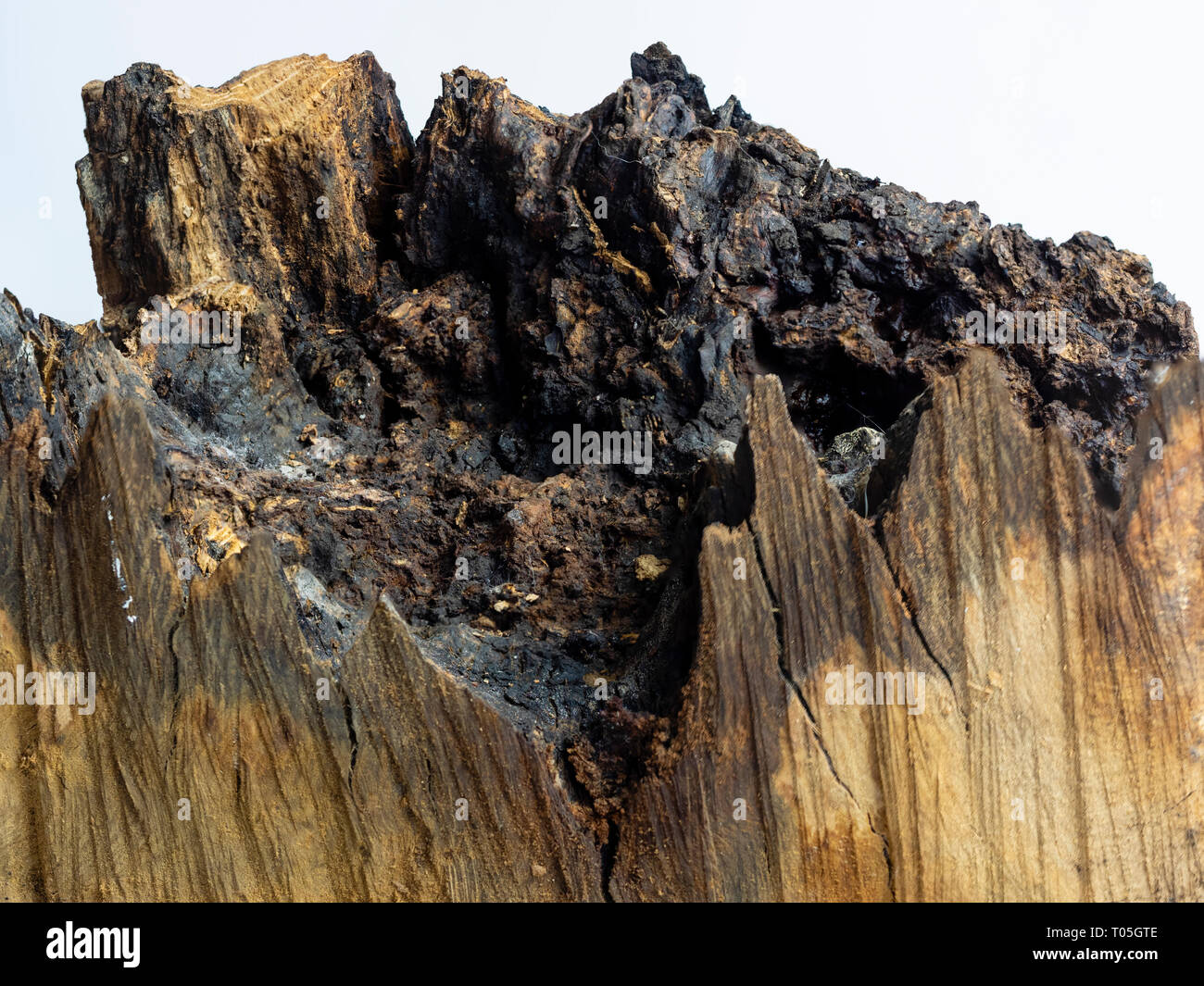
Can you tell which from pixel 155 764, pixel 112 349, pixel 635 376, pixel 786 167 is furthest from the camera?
pixel 786 167

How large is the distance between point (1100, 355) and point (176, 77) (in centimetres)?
494

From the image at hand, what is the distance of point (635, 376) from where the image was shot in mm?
4965

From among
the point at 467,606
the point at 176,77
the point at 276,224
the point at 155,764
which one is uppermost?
the point at 176,77

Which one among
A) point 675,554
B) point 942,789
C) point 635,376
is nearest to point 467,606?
point 675,554

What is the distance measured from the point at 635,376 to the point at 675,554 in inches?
34.5

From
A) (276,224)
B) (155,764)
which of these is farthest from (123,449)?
(276,224)

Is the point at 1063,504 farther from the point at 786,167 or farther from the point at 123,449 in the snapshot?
the point at 123,449

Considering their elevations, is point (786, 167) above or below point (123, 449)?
above

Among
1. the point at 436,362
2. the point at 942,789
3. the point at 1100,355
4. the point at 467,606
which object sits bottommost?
the point at 942,789

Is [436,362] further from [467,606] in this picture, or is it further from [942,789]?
[942,789]

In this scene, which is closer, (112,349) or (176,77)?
(112,349)

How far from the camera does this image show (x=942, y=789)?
4184 mm

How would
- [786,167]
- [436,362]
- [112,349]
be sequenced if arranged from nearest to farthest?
1. [112,349]
2. [436,362]
3. [786,167]

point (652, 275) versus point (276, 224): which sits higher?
point (276, 224)
